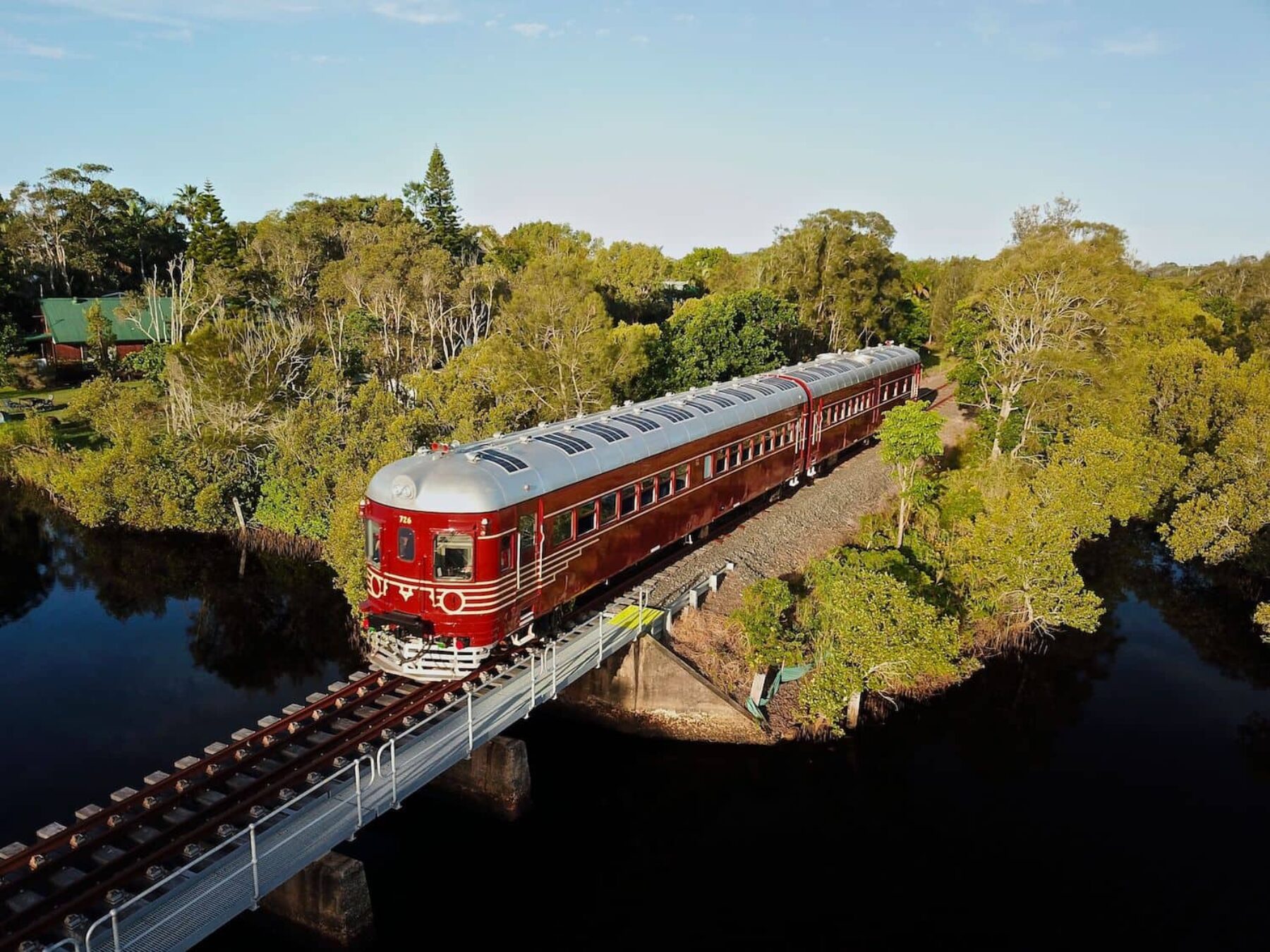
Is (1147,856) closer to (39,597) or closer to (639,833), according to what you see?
(639,833)

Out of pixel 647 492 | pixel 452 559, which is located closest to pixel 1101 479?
pixel 647 492

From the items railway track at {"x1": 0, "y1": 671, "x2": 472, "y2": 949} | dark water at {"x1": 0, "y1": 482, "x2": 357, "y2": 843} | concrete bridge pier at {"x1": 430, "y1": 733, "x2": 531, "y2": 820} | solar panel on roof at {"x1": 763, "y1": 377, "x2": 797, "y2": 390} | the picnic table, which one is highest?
solar panel on roof at {"x1": 763, "y1": 377, "x2": 797, "y2": 390}

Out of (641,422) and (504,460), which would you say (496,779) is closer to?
(504,460)

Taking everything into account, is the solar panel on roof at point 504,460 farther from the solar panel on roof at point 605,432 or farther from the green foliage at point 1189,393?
the green foliage at point 1189,393

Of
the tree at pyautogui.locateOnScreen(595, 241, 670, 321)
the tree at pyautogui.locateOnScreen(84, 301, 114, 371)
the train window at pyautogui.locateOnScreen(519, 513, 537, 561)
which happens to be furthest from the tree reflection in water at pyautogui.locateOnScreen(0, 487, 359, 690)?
the tree at pyautogui.locateOnScreen(595, 241, 670, 321)

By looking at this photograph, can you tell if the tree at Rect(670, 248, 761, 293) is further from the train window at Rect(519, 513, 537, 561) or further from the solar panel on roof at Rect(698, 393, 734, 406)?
the train window at Rect(519, 513, 537, 561)

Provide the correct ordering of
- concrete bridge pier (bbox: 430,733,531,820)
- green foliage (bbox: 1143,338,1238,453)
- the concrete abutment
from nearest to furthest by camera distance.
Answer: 1. concrete bridge pier (bbox: 430,733,531,820)
2. the concrete abutment
3. green foliage (bbox: 1143,338,1238,453)

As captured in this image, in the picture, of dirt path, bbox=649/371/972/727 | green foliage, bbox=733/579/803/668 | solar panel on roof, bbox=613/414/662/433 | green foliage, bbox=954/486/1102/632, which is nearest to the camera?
green foliage, bbox=733/579/803/668
